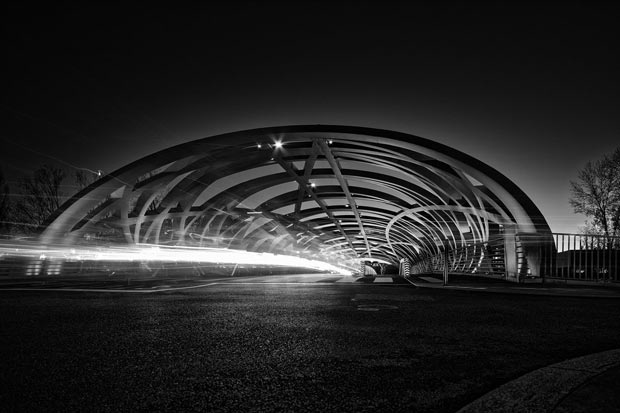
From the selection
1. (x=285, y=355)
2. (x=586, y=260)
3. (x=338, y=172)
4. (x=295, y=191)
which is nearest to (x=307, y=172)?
(x=338, y=172)

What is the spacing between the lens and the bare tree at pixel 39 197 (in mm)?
39500

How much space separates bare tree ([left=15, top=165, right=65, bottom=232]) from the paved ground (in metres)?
38.8

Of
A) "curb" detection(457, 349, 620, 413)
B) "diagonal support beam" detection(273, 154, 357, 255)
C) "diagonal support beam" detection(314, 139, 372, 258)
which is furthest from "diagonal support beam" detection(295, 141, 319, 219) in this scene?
"curb" detection(457, 349, 620, 413)

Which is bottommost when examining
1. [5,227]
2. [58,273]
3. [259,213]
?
[58,273]

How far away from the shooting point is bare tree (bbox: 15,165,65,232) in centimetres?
3950

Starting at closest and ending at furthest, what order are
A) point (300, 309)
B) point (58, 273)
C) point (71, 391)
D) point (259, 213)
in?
1. point (71, 391)
2. point (300, 309)
3. point (58, 273)
4. point (259, 213)

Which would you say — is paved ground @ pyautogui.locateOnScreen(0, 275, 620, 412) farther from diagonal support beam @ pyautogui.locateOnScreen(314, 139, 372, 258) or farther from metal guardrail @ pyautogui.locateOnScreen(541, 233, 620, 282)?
diagonal support beam @ pyautogui.locateOnScreen(314, 139, 372, 258)

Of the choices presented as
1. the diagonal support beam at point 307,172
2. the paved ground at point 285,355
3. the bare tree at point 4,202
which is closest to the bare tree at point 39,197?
the bare tree at point 4,202

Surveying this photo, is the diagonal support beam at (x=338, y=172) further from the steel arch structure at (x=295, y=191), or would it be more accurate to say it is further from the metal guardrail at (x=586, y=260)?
the metal guardrail at (x=586, y=260)

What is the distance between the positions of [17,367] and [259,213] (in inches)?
1575

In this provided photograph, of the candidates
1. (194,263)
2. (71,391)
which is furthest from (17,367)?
(194,263)

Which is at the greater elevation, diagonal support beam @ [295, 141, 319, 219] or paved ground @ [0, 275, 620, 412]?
diagonal support beam @ [295, 141, 319, 219]

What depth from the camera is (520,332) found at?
190 inches

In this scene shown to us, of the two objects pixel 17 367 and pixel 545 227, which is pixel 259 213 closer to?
pixel 545 227
